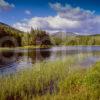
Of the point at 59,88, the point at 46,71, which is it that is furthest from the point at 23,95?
the point at 46,71

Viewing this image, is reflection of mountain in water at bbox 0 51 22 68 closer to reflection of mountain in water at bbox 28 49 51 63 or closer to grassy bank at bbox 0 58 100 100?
reflection of mountain in water at bbox 28 49 51 63

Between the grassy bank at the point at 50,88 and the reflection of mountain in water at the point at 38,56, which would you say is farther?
the reflection of mountain in water at the point at 38,56

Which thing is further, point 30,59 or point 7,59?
point 7,59

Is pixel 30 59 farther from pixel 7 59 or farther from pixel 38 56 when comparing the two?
pixel 38 56

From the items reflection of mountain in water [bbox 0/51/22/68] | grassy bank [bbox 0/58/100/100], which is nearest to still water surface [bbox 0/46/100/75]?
reflection of mountain in water [bbox 0/51/22/68]

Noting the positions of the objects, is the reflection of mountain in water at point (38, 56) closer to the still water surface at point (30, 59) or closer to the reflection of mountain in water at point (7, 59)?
the still water surface at point (30, 59)

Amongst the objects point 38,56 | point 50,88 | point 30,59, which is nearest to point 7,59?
point 30,59

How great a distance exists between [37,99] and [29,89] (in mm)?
2548

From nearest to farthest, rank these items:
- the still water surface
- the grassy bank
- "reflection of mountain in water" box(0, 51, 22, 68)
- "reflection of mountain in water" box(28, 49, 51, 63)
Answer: the grassy bank
the still water surface
"reflection of mountain in water" box(0, 51, 22, 68)
"reflection of mountain in water" box(28, 49, 51, 63)

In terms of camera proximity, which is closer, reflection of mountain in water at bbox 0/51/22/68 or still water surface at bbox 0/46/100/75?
still water surface at bbox 0/46/100/75

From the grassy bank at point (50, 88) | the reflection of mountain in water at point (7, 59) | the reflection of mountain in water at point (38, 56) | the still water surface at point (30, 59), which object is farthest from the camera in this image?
the reflection of mountain in water at point (38, 56)

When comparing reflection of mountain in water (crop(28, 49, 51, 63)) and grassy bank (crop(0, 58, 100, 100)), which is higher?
grassy bank (crop(0, 58, 100, 100))

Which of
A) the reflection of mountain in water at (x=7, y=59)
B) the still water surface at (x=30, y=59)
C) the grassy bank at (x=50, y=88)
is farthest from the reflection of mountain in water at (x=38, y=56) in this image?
the grassy bank at (x=50, y=88)

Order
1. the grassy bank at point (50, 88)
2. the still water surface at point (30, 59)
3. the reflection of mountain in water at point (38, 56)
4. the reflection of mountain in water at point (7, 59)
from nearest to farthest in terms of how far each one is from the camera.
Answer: the grassy bank at point (50, 88), the still water surface at point (30, 59), the reflection of mountain in water at point (7, 59), the reflection of mountain in water at point (38, 56)
